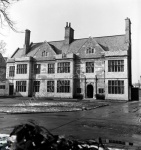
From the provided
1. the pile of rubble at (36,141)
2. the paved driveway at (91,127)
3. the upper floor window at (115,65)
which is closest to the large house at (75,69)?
the upper floor window at (115,65)

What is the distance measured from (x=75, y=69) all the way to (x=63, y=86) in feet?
12.4

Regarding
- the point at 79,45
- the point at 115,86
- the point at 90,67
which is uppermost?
the point at 79,45

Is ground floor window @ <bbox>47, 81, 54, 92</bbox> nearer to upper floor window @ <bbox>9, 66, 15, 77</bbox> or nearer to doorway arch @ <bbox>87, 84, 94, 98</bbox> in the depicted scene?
doorway arch @ <bbox>87, 84, 94, 98</bbox>

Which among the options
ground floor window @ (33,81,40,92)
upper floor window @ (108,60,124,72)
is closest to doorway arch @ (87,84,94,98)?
upper floor window @ (108,60,124,72)

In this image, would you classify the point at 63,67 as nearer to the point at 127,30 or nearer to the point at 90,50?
the point at 90,50

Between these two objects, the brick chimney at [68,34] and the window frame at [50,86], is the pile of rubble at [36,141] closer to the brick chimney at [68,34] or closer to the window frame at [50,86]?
the window frame at [50,86]

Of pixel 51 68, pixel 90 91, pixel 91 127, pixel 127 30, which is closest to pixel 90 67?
pixel 90 91

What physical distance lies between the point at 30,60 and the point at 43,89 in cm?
644

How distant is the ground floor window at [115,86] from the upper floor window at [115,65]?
1.92 m

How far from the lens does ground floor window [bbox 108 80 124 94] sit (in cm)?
2703

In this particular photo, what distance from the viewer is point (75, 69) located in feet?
102

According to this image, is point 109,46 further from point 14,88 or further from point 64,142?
point 64,142

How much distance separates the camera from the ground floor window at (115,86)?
2703 centimetres

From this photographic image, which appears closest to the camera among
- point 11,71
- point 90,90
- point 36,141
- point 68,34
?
point 36,141
